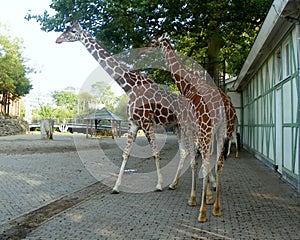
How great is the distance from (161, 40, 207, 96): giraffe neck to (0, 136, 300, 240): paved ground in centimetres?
188

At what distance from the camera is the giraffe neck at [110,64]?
7031mm

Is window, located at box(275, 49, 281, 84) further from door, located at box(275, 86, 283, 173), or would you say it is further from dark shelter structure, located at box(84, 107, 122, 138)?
dark shelter structure, located at box(84, 107, 122, 138)

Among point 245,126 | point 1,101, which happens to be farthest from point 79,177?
point 1,101

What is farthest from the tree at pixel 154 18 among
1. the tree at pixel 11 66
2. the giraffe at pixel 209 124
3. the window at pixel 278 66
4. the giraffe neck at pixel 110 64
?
the tree at pixel 11 66

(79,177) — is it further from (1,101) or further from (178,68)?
(1,101)

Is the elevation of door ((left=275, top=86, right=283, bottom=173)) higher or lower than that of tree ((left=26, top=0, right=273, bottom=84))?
lower

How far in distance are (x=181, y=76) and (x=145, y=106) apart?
→ 0.99 meters

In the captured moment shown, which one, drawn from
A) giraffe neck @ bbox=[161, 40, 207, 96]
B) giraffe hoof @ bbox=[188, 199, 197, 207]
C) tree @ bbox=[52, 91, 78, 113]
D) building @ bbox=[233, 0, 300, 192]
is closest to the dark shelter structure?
building @ bbox=[233, 0, 300, 192]

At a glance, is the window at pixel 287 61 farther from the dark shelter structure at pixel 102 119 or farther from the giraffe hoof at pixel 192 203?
the dark shelter structure at pixel 102 119

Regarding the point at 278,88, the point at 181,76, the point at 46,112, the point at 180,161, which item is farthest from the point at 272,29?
the point at 46,112

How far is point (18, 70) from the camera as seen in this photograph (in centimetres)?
3241

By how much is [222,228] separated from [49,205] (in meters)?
2.86

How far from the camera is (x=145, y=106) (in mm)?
6730

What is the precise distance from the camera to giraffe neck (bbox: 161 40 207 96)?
5.74 m
